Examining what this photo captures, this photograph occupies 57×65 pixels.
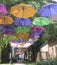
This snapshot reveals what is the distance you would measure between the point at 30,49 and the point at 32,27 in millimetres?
18517

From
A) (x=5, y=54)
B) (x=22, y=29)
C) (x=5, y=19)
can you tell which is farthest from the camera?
(x=5, y=54)

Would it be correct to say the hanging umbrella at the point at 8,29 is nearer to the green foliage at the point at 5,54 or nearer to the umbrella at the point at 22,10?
the umbrella at the point at 22,10

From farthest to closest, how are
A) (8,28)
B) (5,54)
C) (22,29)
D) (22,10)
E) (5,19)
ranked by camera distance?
1. (5,54)
2. (22,29)
3. (8,28)
4. (5,19)
5. (22,10)

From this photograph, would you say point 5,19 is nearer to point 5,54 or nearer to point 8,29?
point 8,29

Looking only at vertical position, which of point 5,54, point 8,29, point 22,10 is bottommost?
point 8,29

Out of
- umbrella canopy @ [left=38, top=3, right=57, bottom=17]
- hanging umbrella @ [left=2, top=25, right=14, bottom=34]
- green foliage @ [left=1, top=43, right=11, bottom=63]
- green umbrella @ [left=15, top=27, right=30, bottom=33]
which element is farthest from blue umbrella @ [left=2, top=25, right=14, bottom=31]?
green foliage @ [left=1, top=43, right=11, bottom=63]

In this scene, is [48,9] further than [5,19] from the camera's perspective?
No

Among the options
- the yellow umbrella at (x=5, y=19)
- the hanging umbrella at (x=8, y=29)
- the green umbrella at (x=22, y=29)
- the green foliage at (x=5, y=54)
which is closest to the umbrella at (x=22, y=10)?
the yellow umbrella at (x=5, y=19)

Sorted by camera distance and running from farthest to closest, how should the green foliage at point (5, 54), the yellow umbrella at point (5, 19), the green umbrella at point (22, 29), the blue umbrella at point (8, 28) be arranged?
1. the green foliage at point (5, 54)
2. the green umbrella at point (22, 29)
3. the blue umbrella at point (8, 28)
4. the yellow umbrella at point (5, 19)

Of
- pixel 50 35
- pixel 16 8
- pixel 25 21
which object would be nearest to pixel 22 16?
pixel 16 8

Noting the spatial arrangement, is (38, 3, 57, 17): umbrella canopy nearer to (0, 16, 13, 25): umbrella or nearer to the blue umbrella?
(0, 16, 13, 25): umbrella

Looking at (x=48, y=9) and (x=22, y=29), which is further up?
(x=48, y=9)

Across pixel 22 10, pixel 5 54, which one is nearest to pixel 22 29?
pixel 22 10

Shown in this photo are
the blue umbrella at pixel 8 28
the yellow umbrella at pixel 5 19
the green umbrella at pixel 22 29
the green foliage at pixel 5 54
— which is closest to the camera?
the yellow umbrella at pixel 5 19
